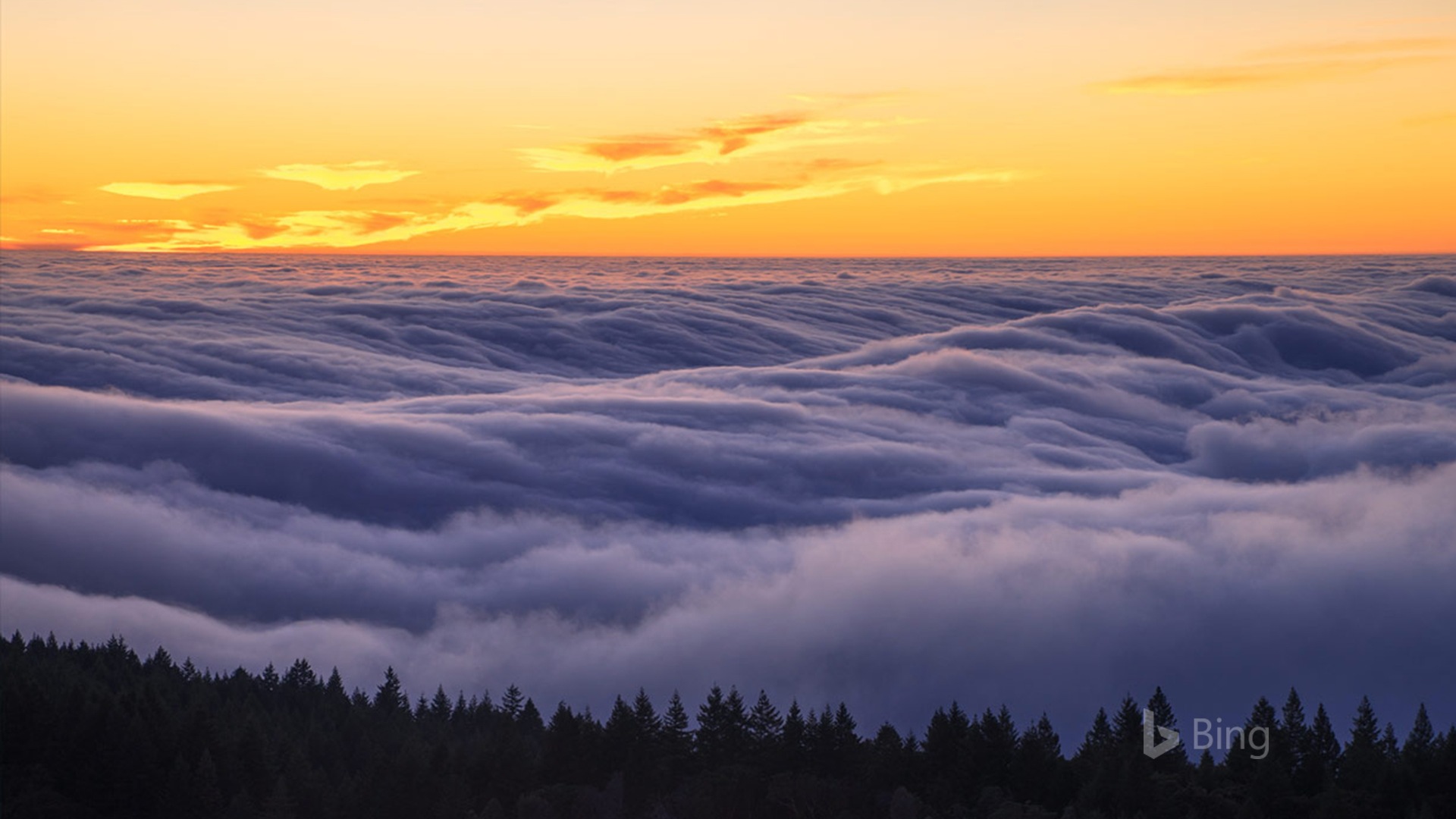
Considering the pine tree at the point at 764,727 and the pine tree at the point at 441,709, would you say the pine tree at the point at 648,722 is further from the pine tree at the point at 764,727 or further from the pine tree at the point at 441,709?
the pine tree at the point at 441,709

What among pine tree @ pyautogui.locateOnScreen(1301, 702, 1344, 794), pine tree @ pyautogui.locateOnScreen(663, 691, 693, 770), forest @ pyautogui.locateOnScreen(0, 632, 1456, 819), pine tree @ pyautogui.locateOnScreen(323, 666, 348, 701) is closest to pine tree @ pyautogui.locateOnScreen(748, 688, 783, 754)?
forest @ pyautogui.locateOnScreen(0, 632, 1456, 819)

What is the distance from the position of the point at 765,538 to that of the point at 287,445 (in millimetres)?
40333

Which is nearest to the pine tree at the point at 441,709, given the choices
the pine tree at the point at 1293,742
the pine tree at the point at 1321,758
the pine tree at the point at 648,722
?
the pine tree at the point at 648,722

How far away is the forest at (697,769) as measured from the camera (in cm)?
2617

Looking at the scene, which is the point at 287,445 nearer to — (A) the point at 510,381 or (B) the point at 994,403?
(A) the point at 510,381

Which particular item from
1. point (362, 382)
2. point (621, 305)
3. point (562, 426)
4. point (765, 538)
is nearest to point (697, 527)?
point (765, 538)

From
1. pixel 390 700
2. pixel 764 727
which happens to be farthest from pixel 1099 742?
pixel 390 700

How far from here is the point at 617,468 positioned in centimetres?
10525

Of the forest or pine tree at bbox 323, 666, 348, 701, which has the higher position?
the forest

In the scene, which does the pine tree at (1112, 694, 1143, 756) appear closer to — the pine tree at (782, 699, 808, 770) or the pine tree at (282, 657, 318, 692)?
the pine tree at (782, 699, 808, 770)

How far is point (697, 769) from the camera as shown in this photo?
28578 mm

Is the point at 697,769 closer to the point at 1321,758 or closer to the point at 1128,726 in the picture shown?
the point at 1128,726

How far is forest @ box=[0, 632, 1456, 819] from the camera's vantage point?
26172 millimetres

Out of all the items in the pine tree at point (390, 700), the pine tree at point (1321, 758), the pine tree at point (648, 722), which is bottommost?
the pine tree at point (390, 700)
